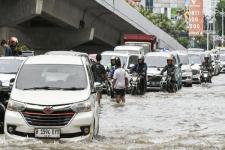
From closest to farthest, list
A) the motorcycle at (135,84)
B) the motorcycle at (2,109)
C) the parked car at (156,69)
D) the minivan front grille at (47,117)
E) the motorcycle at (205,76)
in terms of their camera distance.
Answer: the minivan front grille at (47,117), the motorcycle at (2,109), the motorcycle at (135,84), the parked car at (156,69), the motorcycle at (205,76)

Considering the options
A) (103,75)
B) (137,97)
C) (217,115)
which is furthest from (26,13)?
(217,115)

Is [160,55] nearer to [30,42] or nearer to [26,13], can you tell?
[26,13]

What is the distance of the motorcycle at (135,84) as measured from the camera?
27728mm

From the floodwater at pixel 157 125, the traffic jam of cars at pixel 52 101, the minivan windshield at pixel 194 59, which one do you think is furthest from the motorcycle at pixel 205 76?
the traffic jam of cars at pixel 52 101

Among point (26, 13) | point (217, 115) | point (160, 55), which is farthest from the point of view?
point (26, 13)

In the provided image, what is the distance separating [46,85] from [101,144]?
1.45m

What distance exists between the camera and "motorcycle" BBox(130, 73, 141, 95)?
27.7 meters

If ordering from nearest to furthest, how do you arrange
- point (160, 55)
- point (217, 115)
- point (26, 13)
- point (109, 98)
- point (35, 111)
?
point (35, 111)
point (217, 115)
point (109, 98)
point (160, 55)
point (26, 13)

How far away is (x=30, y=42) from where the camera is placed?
49.6 meters

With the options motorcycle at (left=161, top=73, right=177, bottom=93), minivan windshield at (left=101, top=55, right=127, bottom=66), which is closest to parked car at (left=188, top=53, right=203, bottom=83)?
minivan windshield at (left=101, top=55, right=127, bottom=66)

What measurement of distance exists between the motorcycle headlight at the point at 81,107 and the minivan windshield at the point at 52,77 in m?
0.64

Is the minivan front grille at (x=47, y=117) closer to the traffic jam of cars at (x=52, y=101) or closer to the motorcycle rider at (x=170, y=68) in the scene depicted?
the traffic jam of cars at (x=52, y=101)

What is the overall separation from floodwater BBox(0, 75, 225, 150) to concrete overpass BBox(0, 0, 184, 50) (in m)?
15.6

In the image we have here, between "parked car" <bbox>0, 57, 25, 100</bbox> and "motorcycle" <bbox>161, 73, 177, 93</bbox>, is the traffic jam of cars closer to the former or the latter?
"parked car" <bbox>0, 57, 25, 100</bbox>
